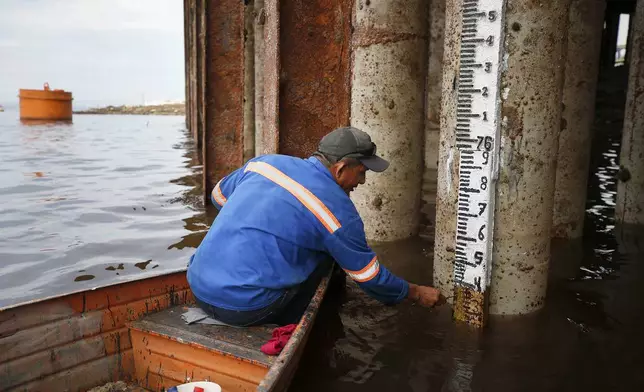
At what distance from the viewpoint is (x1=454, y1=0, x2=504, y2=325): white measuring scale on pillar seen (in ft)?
10.6

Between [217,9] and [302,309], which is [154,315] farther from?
[217,9]

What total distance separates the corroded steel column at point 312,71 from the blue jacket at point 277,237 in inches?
76.5

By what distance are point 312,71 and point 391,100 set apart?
817 mm

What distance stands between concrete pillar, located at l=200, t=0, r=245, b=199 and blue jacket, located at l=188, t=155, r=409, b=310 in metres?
4.28

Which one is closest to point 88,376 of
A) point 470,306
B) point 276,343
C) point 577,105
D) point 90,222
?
point 276,343

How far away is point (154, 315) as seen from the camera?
3.41 metres

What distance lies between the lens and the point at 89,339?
3146 millimetres

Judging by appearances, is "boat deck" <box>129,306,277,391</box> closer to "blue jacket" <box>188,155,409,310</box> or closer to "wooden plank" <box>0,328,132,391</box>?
"wooden plank" <box>0,328,132,391</box>

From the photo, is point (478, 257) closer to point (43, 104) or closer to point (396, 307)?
point (396, 307)

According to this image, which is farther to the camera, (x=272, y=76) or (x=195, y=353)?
(x=272, y=76)

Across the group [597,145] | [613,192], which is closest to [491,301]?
[613,192]

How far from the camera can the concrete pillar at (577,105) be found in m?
5.46

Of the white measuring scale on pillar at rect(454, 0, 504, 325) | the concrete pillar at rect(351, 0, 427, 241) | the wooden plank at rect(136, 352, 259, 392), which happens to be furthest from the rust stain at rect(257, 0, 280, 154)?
the wooden plank at rect(136, 352, 259, 392)

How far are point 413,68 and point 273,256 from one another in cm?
290
